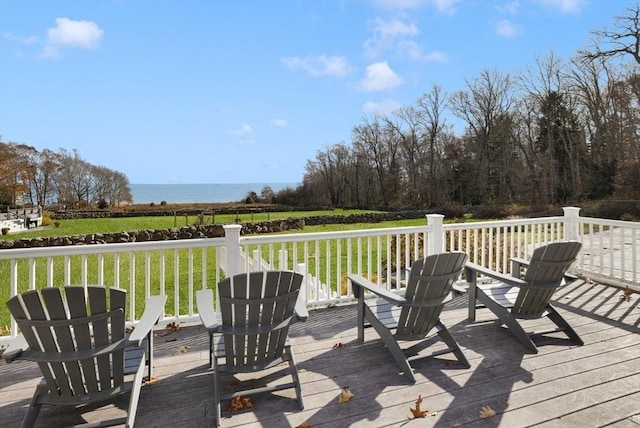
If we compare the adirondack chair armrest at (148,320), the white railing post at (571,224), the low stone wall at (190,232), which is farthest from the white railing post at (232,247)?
the low stone wall at (190,232)

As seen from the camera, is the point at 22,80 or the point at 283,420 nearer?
the point at 283,420

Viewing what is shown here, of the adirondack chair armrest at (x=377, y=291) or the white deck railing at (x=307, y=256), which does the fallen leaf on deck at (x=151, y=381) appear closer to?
the white deck railing at (x=307, y=256)

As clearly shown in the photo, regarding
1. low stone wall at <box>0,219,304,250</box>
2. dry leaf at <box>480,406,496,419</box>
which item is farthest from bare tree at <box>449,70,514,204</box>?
dry leaf at <box>480,406,496,419</box>

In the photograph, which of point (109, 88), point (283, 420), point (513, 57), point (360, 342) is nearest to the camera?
point (283, 420)

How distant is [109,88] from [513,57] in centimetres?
2526

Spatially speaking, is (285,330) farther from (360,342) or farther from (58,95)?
(58,95)

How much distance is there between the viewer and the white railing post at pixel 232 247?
13.3ft

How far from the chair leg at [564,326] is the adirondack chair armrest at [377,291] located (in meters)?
1.59

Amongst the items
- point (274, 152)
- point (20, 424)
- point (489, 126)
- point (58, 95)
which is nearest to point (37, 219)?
point (58, 95)

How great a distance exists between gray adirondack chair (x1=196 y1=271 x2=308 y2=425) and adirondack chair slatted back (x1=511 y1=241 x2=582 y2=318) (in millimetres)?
2079

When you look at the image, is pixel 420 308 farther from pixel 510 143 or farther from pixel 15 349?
pixel 510 143

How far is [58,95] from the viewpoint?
19891 mm

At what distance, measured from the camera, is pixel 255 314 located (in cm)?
248

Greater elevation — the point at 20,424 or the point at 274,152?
the point at 274,152
